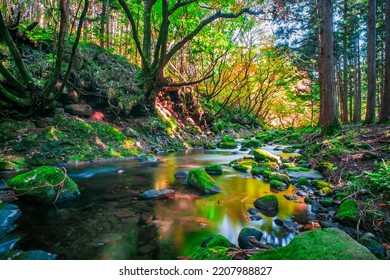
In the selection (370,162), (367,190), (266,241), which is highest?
(370,162)

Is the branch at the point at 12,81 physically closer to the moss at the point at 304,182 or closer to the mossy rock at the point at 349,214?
the moss at the point at 304,182

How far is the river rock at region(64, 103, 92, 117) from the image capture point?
891 cm

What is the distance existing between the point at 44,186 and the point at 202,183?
307 cm

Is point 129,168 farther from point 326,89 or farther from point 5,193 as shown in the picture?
point 326,89

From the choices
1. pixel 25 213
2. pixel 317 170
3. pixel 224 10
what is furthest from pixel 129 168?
A: pixel 224 10

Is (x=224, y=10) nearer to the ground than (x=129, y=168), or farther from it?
farther from it

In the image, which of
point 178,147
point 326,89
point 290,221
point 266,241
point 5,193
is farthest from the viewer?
point 178,147

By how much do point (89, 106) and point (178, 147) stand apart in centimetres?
481

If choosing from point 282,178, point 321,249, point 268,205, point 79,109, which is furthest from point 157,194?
point 79,109

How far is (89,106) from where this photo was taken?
9648mm

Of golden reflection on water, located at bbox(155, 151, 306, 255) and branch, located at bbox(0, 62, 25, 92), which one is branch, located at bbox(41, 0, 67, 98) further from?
golden reflection on water, located at bbox(155, 151, 306, 255)

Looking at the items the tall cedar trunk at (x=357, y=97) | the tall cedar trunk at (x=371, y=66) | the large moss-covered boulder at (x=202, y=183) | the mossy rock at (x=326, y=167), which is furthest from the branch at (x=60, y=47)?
the tall cedar trunk at (x=357, y=97)

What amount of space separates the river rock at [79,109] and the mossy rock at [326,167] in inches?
340

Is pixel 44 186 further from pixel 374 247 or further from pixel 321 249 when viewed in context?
pixel 374 247
